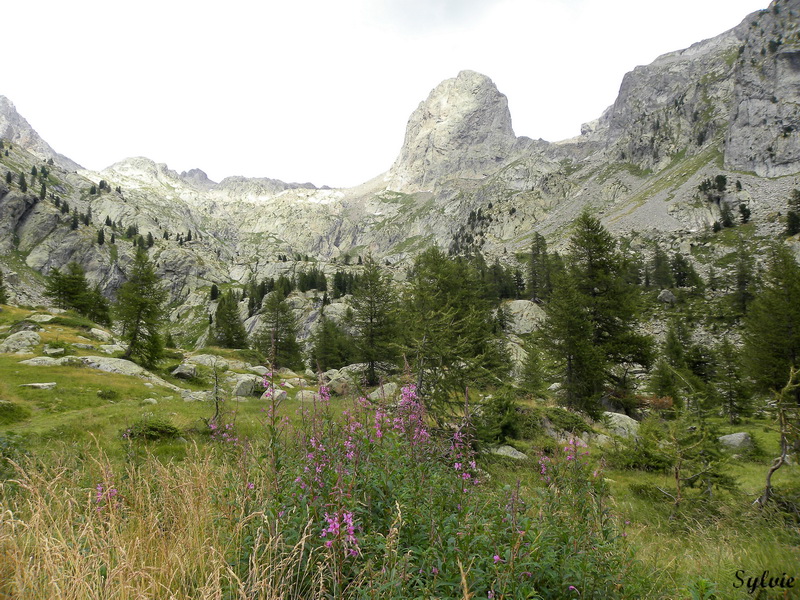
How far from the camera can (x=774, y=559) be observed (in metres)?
4.40

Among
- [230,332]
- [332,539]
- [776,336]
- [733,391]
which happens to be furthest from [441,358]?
[230,332]

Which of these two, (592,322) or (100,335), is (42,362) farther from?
(592,322)

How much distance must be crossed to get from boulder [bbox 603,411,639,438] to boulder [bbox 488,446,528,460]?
8.36 m

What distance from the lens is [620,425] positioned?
69.3ft

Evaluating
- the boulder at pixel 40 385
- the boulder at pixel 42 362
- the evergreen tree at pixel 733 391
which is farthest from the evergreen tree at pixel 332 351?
the evergreen tree at pixel 733 391

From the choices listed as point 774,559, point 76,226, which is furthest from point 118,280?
point 774,559

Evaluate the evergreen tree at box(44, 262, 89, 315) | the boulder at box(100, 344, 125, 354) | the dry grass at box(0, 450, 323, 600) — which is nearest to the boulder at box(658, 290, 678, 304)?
the dry grass at box(0, 450, 323, 600)

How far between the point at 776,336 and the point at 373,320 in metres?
33.4

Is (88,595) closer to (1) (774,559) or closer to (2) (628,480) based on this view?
(1) (774,559)

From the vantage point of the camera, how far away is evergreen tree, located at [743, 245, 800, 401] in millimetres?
26172

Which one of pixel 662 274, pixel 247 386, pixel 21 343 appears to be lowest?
pixel 247 386

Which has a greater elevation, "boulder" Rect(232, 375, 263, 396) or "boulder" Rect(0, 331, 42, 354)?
"boulder" Rect(0, 331, 42, 354)

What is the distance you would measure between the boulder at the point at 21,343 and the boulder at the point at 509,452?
113 ft

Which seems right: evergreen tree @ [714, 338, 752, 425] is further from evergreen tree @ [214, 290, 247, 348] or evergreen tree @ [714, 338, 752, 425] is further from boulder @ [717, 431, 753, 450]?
evergreen tree @ [214, 290, 247, 348]
